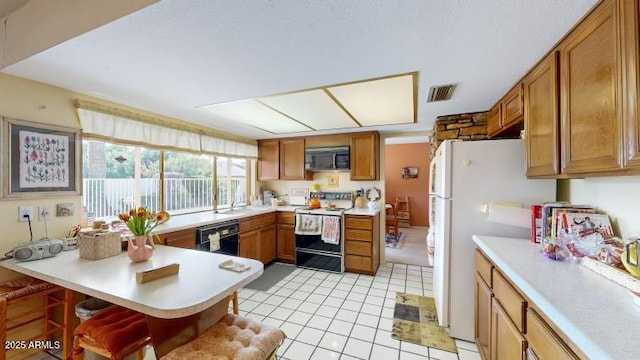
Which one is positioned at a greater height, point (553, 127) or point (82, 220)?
point (553, 127)

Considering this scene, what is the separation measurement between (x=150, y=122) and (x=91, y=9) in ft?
5.44

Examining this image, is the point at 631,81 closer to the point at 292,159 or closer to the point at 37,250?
the point at 37,250

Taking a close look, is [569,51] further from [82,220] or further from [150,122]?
[82,220]

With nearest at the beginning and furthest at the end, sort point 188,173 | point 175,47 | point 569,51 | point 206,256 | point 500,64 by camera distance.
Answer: point 569,51, point 175,47, point 500,64, point 206,256, point 188,173

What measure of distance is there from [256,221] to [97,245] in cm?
198

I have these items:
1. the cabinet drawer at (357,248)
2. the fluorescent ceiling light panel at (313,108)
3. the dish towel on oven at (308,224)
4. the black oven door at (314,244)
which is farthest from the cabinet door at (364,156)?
the black oven door at (314,244)

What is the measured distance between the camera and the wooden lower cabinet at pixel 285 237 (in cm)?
386

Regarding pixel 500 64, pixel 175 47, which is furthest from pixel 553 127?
pixel 175 47

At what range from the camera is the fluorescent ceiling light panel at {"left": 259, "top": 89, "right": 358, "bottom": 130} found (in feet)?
7.34

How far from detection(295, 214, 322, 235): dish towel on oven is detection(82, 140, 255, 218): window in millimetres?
1256

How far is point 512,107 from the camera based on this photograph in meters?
2.00

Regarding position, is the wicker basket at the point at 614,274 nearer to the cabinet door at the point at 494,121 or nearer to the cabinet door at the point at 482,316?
the cabinet door at the point at 482,316

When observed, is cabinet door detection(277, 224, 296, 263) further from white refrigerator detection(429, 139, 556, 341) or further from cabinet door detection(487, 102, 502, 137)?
cabinet door detection(487, 102, 502, 137)

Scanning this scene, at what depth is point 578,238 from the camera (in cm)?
135
